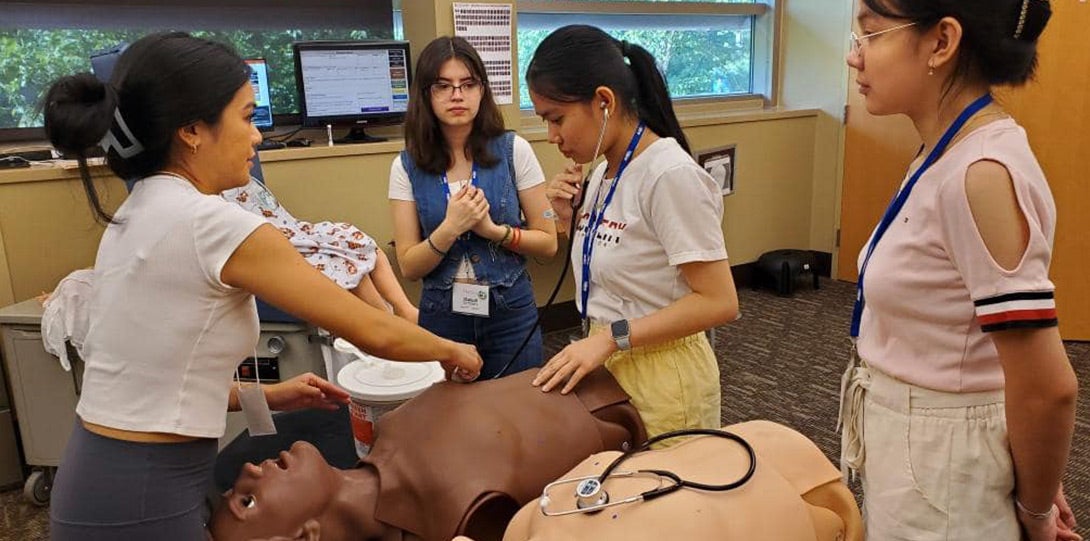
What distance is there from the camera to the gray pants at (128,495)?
97cm

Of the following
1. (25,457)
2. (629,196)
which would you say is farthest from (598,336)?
(25,457)

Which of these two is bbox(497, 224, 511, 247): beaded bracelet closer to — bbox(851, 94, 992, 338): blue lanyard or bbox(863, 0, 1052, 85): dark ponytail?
bbox(851, 94, 992, 338): blue lanyard

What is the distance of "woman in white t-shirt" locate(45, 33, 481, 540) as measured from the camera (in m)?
0.97

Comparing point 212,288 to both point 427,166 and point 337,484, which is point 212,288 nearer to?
point 337,484

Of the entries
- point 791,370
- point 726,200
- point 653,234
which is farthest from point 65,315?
point 726,200

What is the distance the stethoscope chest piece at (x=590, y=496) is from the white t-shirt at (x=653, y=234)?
0.49 m

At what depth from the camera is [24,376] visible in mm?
2387

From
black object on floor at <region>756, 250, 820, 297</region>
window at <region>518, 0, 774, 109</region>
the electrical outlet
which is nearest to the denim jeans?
window at <region>518, 0, 774, 109</region>

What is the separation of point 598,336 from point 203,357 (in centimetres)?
55

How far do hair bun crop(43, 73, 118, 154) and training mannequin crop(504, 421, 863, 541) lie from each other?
28.1 inches

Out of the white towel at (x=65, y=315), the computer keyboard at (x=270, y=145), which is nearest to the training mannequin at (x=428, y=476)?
the white towel at (x=65, y=315)

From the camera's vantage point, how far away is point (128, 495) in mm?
973

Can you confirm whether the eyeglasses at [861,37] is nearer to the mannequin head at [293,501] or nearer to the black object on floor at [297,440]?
the mannequin head at [293,501]

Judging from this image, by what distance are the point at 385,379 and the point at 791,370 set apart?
2.41 m
